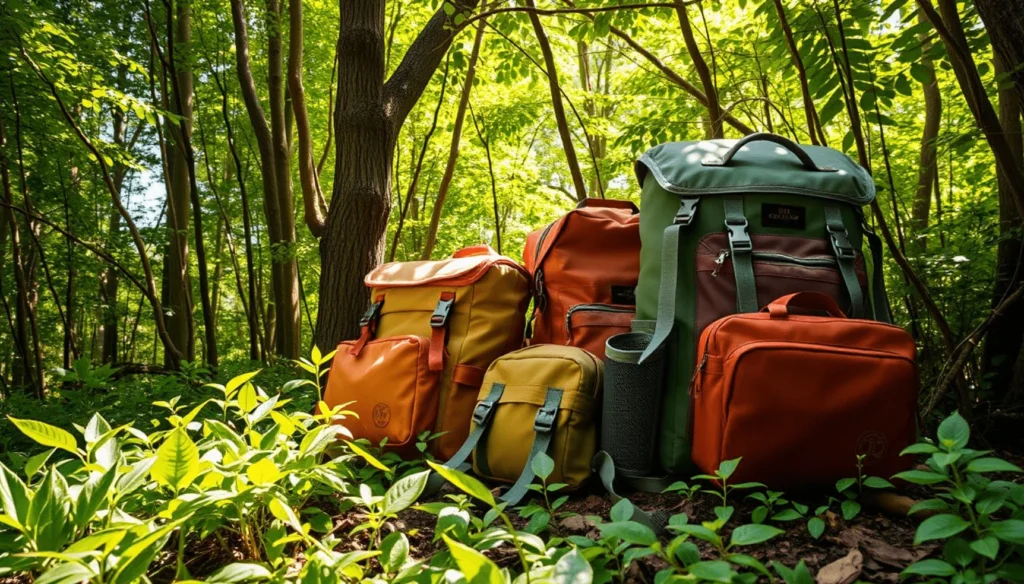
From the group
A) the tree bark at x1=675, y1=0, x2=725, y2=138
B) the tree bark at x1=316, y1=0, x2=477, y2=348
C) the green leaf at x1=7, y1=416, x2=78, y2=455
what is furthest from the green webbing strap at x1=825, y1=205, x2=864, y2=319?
the tree bark at x1=316, y1=0, x2=477, y2=348

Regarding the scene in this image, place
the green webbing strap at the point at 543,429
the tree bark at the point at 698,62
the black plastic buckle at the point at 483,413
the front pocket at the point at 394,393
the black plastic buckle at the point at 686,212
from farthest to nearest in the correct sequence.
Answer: the tree bark at the point at 698,62 → the front pocket at the point at 394,393 → the black plastic buckle at the point at 483,413 → the black plastic buckle at the point at 686,212 → the green webbing strap at the point at 543,429

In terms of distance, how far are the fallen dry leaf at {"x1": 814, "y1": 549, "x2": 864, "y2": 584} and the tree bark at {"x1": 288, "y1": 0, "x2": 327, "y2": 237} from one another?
2879 mm

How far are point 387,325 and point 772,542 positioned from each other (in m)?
1.59

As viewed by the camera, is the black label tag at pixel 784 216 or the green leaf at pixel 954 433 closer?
the green leaf at pixel 954 433

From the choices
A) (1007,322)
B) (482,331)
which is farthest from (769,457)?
(1007,322)

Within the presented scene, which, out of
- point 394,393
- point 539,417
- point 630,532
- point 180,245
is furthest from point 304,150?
point 180,245

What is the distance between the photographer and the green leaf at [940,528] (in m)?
0.93

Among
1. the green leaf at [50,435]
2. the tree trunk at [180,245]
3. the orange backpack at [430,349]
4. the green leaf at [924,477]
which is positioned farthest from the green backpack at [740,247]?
the tree trunk at [180,245]

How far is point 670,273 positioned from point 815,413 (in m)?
0.56

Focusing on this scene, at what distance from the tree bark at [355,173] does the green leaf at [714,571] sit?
2.44 meters

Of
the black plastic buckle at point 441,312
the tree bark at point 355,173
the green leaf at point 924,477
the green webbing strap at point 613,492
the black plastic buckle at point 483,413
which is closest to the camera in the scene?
the green leaf at point 924,477

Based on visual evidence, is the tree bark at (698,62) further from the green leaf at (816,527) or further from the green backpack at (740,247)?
the green leaf at (816,527)

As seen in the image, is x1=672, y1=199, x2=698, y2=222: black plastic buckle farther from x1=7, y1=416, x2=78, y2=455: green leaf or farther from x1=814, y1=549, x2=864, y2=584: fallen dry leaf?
x1=7, y1=416, x2=78, y2=455: green leaf

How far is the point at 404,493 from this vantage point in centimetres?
107
